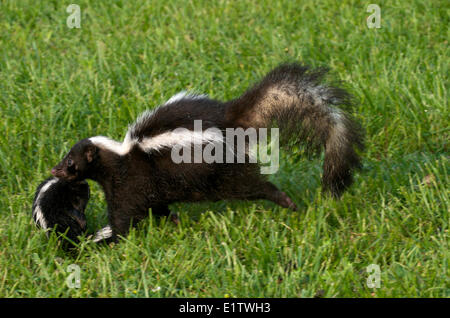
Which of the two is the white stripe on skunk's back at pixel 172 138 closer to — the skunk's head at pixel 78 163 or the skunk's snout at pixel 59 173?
the skunk's head at pixel 78 163

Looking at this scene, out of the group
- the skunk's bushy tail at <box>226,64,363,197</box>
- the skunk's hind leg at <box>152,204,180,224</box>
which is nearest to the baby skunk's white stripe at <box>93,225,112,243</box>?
the skunk's hind leg at <box>152,204,180,224</box>

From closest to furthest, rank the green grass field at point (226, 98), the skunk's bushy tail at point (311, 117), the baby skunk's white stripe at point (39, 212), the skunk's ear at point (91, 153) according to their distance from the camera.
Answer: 1. the green grass field at point (226, 98)
2. the skunk's bushy tail at point (311, 117)
3. the baby skunk's white stripe at point (39, 212)
4. the skunk's ear at point (91, 153)

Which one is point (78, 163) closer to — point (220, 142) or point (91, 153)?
point (91, 153)

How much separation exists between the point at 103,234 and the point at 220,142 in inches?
44.5

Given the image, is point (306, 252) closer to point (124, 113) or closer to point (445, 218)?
point (445, 218)

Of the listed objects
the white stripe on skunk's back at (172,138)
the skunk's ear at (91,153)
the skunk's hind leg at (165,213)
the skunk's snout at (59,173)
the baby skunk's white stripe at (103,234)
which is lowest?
the baby skunk's white stripe at (103,234)

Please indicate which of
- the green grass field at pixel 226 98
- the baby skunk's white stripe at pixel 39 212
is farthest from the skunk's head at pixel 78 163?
the green grass field at pixel 226 98

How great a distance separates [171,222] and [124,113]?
1550mm

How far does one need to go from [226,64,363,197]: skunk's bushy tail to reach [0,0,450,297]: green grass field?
0.39 meters

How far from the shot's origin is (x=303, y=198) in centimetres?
516

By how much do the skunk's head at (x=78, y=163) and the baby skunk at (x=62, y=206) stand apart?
0.09 meters

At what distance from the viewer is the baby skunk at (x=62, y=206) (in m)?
4.97

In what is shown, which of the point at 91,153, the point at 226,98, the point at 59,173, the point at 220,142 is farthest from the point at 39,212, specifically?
the point at 226,98

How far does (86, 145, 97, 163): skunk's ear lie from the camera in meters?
5.06
